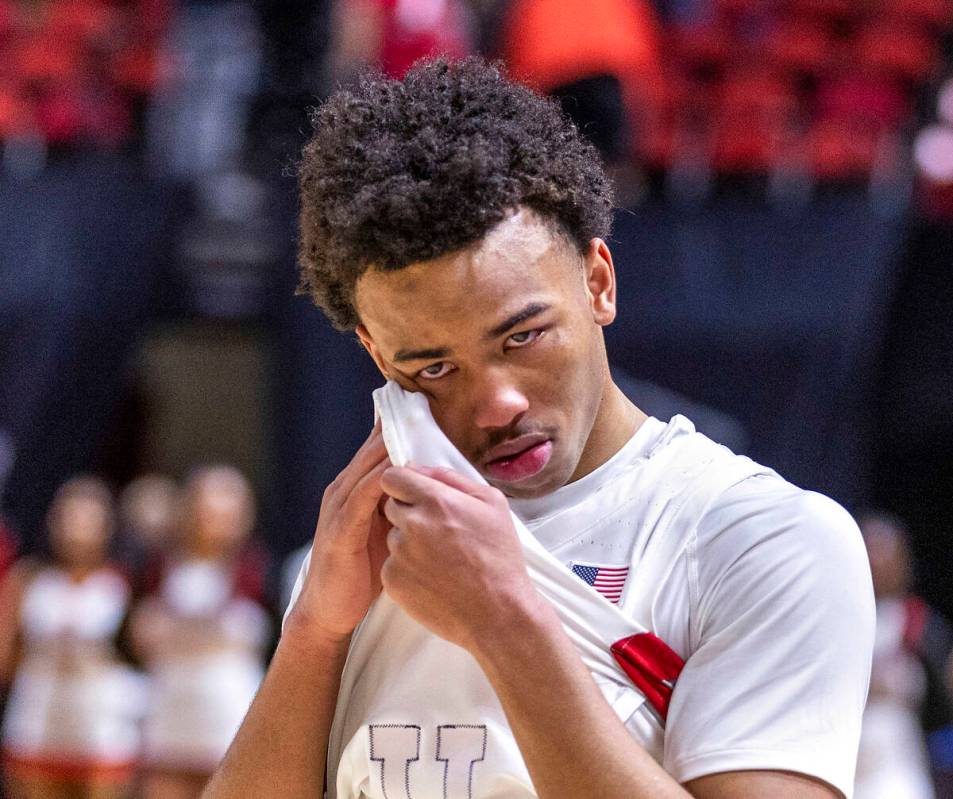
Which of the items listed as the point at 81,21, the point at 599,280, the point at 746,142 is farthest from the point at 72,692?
the point at 599,280

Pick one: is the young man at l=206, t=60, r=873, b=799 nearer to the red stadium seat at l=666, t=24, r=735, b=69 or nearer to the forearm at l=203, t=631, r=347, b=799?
the forearm at l=203, t=631, r=347, b=799

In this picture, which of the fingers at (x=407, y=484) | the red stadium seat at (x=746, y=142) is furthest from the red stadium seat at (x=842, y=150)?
the fingers at (x=407, y=484)

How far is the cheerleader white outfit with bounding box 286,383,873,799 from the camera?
1.43 meters

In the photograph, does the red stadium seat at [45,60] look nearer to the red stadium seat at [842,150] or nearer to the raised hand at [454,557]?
the red stadium seat at [842,150]

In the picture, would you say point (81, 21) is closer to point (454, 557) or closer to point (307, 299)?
point (307, 299)

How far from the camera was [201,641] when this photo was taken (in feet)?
19.3

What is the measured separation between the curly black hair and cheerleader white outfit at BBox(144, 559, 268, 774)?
14.0 ft

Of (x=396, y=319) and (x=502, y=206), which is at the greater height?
(x=502, y=206)

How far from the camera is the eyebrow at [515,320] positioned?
157 cm

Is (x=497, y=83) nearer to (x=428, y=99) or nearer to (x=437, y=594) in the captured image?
(x=428, y=99)

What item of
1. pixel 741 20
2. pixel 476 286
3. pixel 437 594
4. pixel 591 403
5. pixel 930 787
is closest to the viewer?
pixel 437 594

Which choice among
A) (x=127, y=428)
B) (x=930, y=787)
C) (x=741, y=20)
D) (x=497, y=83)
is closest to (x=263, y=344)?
(x=127, y=428)

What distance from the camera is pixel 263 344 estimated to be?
28.2ft

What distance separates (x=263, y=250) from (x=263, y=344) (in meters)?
1.24
